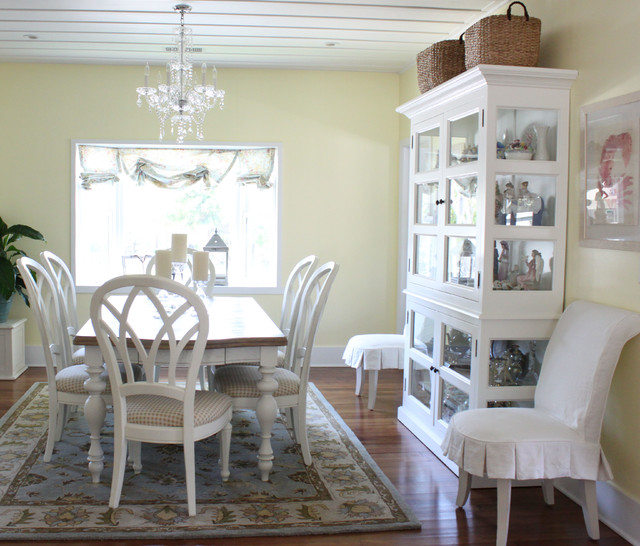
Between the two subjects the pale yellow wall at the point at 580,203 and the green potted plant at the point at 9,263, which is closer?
the pale yellow wall at the point at 580,203

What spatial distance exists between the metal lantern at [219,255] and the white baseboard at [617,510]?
3588mm

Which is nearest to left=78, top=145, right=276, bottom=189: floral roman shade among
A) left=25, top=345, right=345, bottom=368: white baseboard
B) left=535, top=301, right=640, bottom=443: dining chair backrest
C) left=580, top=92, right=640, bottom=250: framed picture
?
left=25, top=345, right=345, bottom=368: white baseboard

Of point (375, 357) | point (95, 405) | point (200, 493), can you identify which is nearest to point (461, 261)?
point (375, 357)

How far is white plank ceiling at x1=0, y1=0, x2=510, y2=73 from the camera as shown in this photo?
13.5ft

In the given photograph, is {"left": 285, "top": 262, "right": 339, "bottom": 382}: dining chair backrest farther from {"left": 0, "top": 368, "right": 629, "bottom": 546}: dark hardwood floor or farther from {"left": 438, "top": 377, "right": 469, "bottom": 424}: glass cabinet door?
{"left": 438, "top": 377, "right": 469, "bottom": 424}: glass cabinet door

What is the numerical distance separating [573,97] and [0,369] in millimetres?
4394

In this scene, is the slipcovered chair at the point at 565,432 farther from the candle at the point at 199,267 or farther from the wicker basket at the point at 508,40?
the candle at the point at 199,267

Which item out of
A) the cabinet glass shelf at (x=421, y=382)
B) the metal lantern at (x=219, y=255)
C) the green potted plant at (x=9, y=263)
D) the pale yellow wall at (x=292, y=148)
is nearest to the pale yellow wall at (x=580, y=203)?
the cabinet glass shelf at (x=421, y=382)

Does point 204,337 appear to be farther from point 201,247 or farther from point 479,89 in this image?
point 201,247

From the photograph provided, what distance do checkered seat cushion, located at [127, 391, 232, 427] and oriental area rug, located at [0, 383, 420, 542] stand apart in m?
0.39

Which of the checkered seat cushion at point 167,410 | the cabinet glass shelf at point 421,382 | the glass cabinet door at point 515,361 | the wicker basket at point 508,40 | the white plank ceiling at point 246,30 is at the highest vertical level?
the white plank ceiling at point 246,30

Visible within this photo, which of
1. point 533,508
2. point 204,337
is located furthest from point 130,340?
point 533,508

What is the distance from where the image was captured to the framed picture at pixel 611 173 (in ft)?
9.09

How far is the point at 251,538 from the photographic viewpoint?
2750mm
